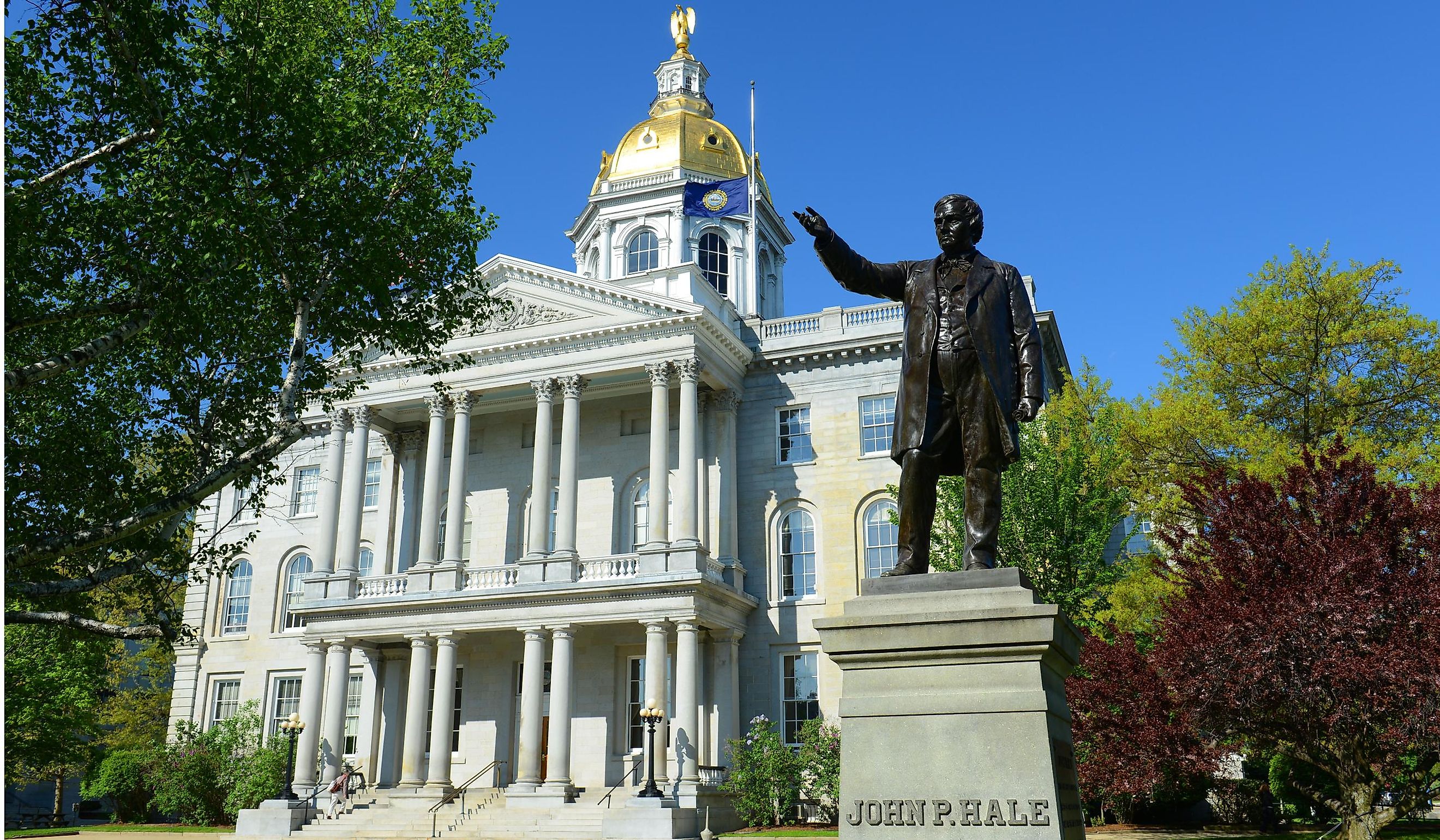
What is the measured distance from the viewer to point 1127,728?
21.4 metres

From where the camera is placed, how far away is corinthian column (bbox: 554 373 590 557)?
3272cm

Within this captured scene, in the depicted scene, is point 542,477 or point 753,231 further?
point 753,231

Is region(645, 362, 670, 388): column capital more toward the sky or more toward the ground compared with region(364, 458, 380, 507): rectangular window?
more toward the sky

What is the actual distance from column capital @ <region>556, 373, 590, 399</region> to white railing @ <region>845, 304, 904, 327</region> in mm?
8915

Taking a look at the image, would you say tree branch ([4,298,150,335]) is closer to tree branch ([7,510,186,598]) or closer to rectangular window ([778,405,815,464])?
tree branch ([7,510,186,598])

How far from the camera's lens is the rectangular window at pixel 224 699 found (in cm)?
4069

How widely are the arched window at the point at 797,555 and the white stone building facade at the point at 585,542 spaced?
3.4 inches

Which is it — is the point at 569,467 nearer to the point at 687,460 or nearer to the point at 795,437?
the point at 687,460

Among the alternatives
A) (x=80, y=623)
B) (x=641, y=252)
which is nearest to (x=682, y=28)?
(x=641, y=252)

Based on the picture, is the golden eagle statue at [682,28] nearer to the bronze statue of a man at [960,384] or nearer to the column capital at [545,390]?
the column capital at [545,390]

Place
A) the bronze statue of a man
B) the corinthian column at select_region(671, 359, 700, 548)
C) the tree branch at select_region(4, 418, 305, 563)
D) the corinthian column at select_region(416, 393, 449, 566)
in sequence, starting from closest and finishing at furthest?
the bronze statue of a man, the tree branch at select_region(4, 418, 305, 563), the corinthian column at select_region(671, 359, 700, 548), the corinthian column at select_region(416, 393, 449, 566)

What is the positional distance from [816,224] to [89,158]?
34.7ft

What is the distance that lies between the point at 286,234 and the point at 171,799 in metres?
27.0

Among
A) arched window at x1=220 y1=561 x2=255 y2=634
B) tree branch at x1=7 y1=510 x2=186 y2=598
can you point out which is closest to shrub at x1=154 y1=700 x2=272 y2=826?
arched window at x1=220 y1=561 x2=255 y2=634
